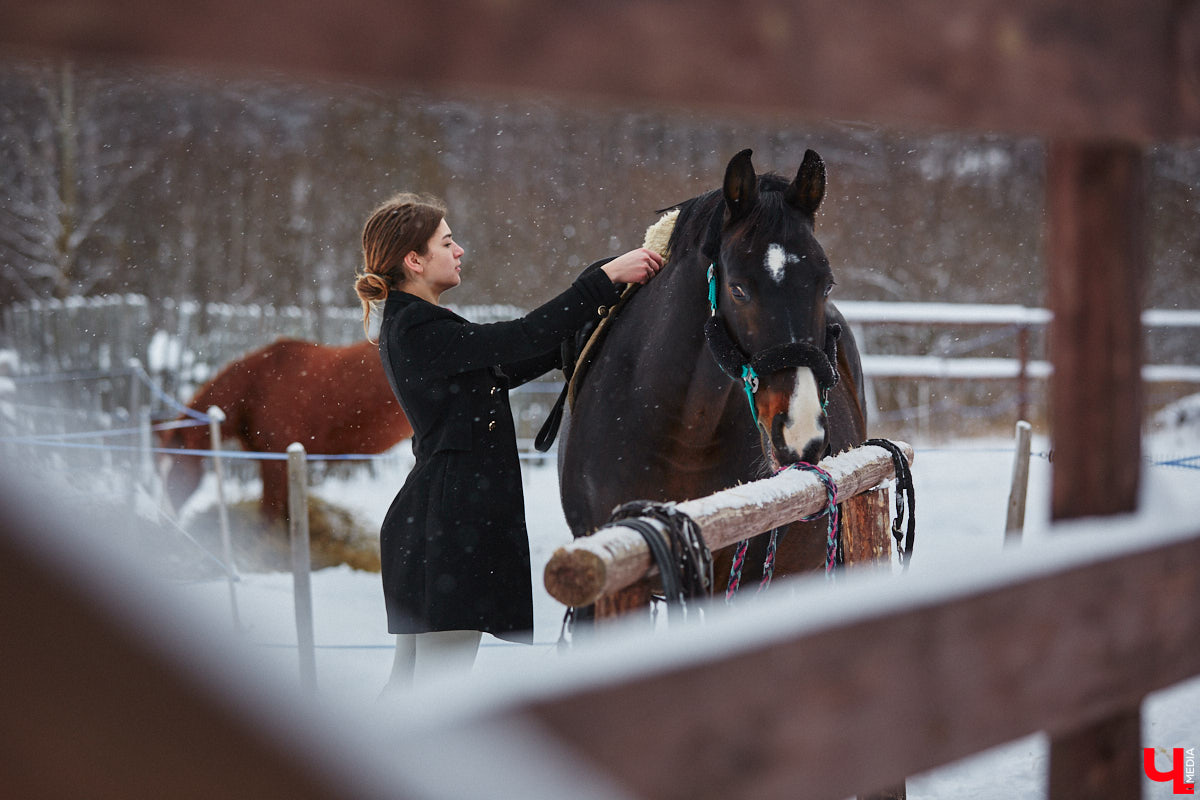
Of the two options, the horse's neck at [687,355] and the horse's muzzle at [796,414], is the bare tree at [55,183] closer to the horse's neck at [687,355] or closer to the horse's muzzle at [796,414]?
the horse's neck at [687,355]

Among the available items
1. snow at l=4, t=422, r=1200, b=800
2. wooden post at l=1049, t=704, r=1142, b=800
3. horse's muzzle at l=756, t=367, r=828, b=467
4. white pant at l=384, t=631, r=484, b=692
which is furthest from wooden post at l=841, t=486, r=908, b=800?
wooden post at l=1049, t=704, r=1142, b=800

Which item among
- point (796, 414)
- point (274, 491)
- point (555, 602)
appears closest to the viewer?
point (796, 414)

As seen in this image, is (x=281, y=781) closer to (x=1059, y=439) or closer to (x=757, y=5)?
(x=757, y=5)

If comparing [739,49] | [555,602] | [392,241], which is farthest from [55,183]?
[739,49]

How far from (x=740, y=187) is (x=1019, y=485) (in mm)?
3762

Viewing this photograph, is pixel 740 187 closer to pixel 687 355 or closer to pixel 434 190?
pixel 687 355

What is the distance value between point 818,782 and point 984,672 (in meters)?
0.18

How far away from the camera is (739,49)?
59cm

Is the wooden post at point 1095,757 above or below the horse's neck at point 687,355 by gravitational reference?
below

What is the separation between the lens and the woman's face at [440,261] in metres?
2.31

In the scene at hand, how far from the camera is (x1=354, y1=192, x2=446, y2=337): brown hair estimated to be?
2.30m

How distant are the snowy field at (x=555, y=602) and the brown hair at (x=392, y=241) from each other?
85cm

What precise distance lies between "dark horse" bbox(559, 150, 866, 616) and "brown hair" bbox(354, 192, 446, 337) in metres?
0.61

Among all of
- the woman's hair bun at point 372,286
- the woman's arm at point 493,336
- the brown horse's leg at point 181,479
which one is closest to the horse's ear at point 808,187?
the woman's arm at point 493,336
